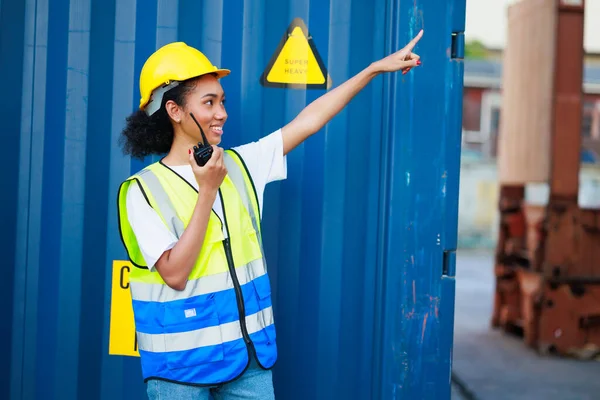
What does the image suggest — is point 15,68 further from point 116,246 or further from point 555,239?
point 555,239

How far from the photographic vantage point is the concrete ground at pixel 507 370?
551cm

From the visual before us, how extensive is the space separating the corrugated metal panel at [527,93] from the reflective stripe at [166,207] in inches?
229

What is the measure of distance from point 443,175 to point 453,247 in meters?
0.29

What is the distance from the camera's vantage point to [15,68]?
2.78m

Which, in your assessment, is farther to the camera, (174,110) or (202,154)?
(174,110)

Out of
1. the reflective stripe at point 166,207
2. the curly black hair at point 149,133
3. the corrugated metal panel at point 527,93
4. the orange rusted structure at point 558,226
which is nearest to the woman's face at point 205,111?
the curly black hair at point 149,133

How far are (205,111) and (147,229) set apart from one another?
0.43 meters

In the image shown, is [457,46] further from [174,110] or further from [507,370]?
[507,370]

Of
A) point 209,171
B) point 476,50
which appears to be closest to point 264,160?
point 209,171

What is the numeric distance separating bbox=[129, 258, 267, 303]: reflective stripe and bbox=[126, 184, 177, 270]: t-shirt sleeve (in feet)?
0.33

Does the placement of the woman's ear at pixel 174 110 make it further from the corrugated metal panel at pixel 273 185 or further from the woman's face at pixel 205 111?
the corrugated metal panel at pixel 273 185

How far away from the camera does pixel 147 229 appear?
1.95 m

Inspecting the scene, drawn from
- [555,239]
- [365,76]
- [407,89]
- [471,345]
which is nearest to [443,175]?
[407,89]

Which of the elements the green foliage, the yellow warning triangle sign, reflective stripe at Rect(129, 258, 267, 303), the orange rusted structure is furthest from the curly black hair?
the green foliage
